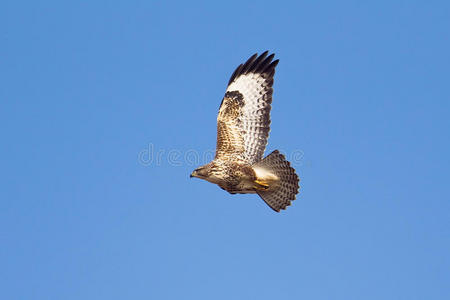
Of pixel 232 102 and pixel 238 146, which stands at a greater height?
pixel 232 102

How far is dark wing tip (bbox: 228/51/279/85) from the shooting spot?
9.46 metres

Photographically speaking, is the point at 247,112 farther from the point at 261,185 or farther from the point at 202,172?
the point at 202,172

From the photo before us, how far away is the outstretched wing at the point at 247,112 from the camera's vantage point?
353 inches

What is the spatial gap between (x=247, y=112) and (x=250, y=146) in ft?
2.07

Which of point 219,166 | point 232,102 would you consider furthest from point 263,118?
point 219,166

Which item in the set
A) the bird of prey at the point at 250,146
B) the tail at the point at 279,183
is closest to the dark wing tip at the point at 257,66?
the bird of prey at the point at 250,146

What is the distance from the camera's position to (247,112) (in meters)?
9.25

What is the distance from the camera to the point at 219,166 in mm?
8453

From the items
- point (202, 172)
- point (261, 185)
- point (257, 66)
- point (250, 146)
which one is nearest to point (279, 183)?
point (261, 185)

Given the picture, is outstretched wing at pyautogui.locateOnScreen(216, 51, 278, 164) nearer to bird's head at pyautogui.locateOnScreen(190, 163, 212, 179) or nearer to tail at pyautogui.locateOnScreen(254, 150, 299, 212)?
tail at pyautogui.locateOnScreen(254, 150, 299, 212)

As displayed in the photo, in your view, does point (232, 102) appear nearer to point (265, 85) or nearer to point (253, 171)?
point (265, 85)

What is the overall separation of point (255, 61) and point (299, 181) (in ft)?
7.71

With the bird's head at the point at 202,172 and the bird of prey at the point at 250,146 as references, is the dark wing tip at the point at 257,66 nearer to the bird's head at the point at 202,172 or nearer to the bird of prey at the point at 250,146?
the bird of prey at the point at 250,146

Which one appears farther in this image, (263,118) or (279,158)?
(263,118)
